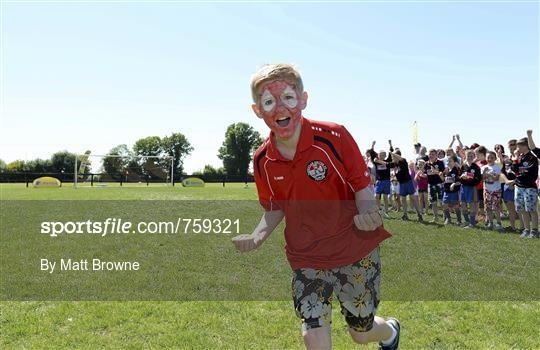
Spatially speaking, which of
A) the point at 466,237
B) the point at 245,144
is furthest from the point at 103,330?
the point at 245,144

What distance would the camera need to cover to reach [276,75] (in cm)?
341

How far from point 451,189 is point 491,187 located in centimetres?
101

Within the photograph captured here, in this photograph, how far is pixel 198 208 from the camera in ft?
58.3

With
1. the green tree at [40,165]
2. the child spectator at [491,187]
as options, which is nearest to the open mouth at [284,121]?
the child spectator at [491,187]

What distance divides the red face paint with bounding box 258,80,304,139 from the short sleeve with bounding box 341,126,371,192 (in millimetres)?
393

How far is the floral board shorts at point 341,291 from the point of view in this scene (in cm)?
339

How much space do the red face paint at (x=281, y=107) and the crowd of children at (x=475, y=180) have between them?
9121 mm

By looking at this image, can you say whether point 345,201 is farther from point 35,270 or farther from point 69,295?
point 35,270

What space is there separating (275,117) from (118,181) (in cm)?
5761

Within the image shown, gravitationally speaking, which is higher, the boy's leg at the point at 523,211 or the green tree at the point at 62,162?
the green tree at the point at 62,162

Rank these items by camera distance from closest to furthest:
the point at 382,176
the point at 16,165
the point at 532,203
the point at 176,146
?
the point at 532,203 → the point at 382,176 → the point at 16,165 → the point at 176,146

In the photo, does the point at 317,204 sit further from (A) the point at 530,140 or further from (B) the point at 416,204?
(B) the point at 416,204

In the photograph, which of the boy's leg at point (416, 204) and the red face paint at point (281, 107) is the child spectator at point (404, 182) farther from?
the red face paint at point (281, 107)

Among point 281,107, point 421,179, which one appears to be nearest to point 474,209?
point 421,179
